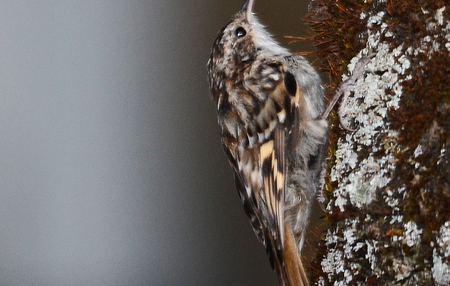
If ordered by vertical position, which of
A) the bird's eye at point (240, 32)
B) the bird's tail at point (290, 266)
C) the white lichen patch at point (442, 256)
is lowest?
the bird's tail at point (290, 266)

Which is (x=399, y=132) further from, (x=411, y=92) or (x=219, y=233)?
(x=219, y=233)

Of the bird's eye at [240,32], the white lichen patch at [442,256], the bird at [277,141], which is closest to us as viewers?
the white lichen patch at [442,256]

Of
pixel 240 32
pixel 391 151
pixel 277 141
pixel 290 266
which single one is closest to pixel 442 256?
pixel 391 151

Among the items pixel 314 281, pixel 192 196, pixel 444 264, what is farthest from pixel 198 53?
pixel 444 264

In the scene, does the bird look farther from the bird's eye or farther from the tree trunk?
the tree trunk

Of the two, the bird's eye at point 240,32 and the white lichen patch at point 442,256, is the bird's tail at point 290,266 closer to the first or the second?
the white lichen patch at point 442,256

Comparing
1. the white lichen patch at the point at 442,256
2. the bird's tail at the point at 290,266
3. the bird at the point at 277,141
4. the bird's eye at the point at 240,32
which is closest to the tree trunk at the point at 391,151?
the white lichen patch at the point at 442,256

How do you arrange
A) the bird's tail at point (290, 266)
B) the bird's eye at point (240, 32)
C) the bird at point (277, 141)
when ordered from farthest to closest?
the bird's eye at point (240, 32)
the bird at point (277, 141)
the bird's tail at point (290, 266)

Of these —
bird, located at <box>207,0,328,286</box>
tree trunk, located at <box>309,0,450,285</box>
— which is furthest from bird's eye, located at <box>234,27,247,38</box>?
tree trunk, located at <box>309,0,450,285</box>
